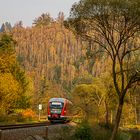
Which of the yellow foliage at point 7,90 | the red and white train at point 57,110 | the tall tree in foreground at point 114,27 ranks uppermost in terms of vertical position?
the tall tree in foreground at point 114,27

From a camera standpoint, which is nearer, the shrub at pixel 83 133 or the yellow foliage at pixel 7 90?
the shrub at pixel 83 133

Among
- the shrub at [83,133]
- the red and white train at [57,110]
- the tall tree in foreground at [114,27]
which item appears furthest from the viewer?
the red and white train at [57,110]

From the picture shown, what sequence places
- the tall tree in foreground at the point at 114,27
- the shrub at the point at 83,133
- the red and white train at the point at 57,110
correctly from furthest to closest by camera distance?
1. the red and white train at the point at 57,110
2. the tall tree in foreground at the point at 114,27
3. the shrub at the point at 83,133

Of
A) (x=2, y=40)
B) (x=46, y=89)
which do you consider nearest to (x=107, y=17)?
(x=2, y=40)

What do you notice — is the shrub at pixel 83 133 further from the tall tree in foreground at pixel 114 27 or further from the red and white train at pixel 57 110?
the red and white train at pixel 57 110

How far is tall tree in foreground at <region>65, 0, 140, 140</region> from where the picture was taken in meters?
25.1

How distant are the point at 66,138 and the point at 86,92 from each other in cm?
5663

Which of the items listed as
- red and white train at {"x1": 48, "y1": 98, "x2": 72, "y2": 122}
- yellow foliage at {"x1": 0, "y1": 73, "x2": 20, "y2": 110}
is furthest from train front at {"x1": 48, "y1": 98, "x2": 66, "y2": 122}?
yellow foliage at {"x1": 0, "y1": 73, "x2": 20, "y2": 110}

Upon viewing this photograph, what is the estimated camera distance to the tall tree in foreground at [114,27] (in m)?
25.1

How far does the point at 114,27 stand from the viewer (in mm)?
26766

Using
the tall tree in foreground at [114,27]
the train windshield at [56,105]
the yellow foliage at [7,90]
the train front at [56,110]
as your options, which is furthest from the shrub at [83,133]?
the yellow foliage at [7,90]

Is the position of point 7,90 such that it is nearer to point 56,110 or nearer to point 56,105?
point 56,105

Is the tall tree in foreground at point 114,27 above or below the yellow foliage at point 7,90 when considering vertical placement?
above

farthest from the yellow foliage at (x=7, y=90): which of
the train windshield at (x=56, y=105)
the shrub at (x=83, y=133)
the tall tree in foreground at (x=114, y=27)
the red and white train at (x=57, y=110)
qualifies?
the shrub at (x=83, y=133)
